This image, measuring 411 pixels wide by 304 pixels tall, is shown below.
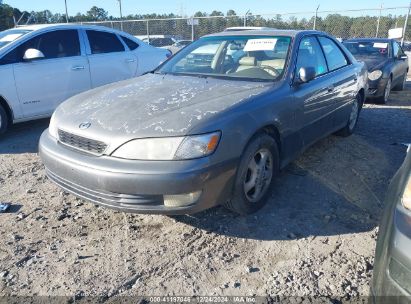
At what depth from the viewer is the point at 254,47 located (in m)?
3.88

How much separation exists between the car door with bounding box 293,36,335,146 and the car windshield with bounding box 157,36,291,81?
8.5 inches

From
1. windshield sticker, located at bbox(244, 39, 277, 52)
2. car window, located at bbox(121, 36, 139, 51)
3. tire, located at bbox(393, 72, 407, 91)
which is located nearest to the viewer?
windshield sticker, located at bbox(244, 39, 277, 52)

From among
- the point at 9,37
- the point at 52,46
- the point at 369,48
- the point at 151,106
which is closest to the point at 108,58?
the point at 52,46

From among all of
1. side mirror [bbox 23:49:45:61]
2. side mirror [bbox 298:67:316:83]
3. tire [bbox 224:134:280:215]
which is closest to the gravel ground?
tire [bbox 224:134:280:215]

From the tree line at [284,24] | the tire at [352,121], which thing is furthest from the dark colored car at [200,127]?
the tree line at [284,24]

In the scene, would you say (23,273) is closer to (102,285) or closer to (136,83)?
(102,285)

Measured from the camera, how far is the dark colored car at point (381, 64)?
7.88m

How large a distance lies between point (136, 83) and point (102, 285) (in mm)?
2072

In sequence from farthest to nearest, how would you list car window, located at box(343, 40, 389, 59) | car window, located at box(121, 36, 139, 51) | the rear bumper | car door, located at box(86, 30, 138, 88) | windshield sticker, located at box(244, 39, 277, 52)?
car window, located at box(343, 40, 389, 59), car window, located at box(121, 36, 139, 51), car door, located at box(86, 30, 138, 88), windshield sticker, located at box(244, 39, 277, 52), the rear bumper

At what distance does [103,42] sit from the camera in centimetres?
632

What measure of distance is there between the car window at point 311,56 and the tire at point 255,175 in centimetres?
98

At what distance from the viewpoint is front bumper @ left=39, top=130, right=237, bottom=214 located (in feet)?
8.31

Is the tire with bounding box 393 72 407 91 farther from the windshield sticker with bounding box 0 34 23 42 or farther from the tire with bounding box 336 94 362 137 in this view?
the windshield sticker with bounding box 0 34 23 42

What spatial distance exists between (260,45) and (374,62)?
18.8ft
